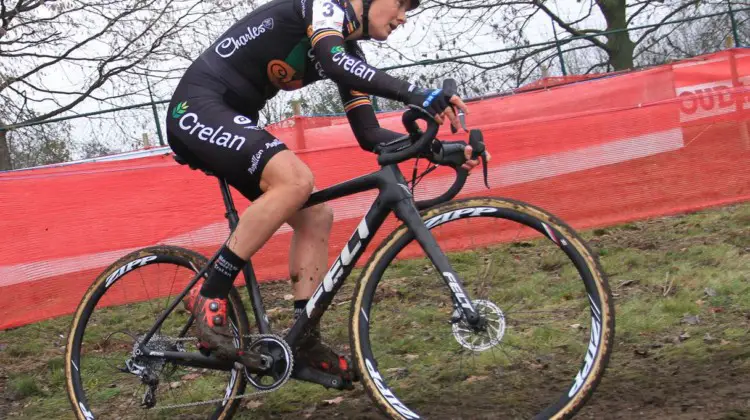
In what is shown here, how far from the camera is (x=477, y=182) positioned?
25.4ft

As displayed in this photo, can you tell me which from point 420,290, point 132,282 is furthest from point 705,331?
point 132,282

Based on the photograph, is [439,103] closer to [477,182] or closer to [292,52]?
[292,52]

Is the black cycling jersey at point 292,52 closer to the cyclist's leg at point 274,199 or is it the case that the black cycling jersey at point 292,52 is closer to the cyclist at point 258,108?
the cyclist at point 258,108

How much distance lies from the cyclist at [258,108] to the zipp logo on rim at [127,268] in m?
0.45

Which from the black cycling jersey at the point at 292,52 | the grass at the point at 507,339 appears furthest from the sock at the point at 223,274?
the black cycling jersey at the point at 292,52

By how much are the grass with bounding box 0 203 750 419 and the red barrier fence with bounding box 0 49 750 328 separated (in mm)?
992

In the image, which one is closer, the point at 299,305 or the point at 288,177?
the point at 288,177

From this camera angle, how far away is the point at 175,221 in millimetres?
7027

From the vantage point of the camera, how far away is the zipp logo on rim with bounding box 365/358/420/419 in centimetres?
301

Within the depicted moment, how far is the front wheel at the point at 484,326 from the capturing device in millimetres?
2883

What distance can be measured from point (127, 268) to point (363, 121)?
1.38 m

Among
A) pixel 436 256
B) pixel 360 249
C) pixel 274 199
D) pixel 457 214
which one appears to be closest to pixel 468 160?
pixel 457 214

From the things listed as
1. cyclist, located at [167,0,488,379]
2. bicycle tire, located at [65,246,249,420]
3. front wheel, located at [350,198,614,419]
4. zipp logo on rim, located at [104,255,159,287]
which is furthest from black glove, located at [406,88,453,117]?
zipp logo on rim, located at [104,255,159,287]

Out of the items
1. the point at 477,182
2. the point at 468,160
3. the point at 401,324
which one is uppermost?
the point at 468,160
